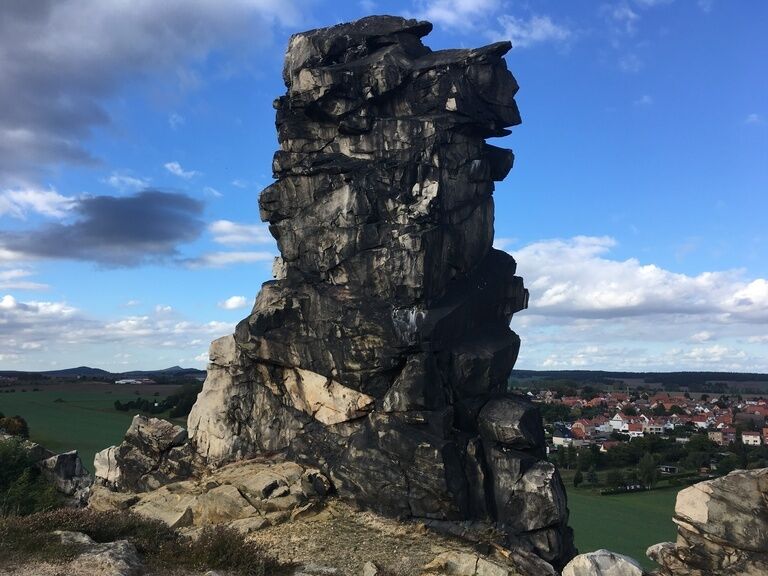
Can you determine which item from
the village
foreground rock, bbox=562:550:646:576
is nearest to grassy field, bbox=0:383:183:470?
foreground rock, bbox=562:550:646:576

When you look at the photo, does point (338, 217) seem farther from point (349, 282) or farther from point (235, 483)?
point (235, 483)

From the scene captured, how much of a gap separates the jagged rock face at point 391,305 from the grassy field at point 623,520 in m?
21.4

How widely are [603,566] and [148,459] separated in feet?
60.3

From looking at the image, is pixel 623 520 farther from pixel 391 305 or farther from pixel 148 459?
pixel 148 459

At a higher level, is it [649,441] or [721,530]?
[721,530]

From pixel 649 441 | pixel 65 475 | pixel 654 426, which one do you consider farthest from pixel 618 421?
pixel 65 475

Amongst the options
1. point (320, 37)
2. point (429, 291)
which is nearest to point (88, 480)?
point (429, 291)

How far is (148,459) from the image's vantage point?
1073 inches

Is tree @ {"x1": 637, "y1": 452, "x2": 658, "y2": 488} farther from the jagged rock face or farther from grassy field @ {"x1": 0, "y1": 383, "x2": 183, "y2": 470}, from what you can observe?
the jagged rock face

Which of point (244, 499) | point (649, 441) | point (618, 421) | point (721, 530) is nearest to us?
point (721, 530)

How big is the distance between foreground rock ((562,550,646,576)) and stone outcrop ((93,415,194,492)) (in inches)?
610

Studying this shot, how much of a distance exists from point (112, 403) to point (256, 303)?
82816 millimetres

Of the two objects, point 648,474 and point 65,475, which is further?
point 648,474

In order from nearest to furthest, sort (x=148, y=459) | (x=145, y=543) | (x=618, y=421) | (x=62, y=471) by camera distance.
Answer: (x=145, y=543) < (x=148, y=459) < (x=62, y=471) < (x=618, y=421)
